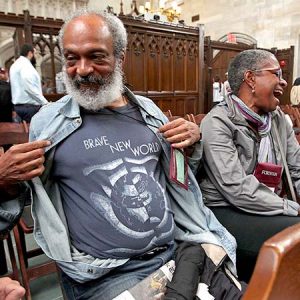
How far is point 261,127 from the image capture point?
1636 mm

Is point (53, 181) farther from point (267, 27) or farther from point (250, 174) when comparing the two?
point (267, 27)

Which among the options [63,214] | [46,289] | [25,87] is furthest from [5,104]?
[63,214]

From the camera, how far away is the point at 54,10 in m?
9.56

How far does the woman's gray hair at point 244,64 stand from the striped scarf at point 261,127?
89 millimetres

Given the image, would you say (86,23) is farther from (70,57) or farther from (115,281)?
(115,281)

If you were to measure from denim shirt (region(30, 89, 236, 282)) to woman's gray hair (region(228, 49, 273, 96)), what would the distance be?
57 cm

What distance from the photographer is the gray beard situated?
1.18m

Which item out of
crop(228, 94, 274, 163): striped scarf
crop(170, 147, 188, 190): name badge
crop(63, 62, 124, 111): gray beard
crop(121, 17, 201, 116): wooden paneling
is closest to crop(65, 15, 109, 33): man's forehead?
crop(63, 62, 124, 111): gray beard

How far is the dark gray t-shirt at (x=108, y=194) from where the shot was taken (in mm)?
1076

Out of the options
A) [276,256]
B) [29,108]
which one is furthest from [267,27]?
[276,256]

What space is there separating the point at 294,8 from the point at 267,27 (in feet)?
2.77

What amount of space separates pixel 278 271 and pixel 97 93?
98 centimetres

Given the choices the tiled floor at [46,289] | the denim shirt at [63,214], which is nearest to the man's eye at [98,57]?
the denim shirt at [63,214]

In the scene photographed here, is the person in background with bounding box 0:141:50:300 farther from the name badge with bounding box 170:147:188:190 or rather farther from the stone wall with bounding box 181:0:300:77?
the stone wall with bounding box 181:0:300:77
